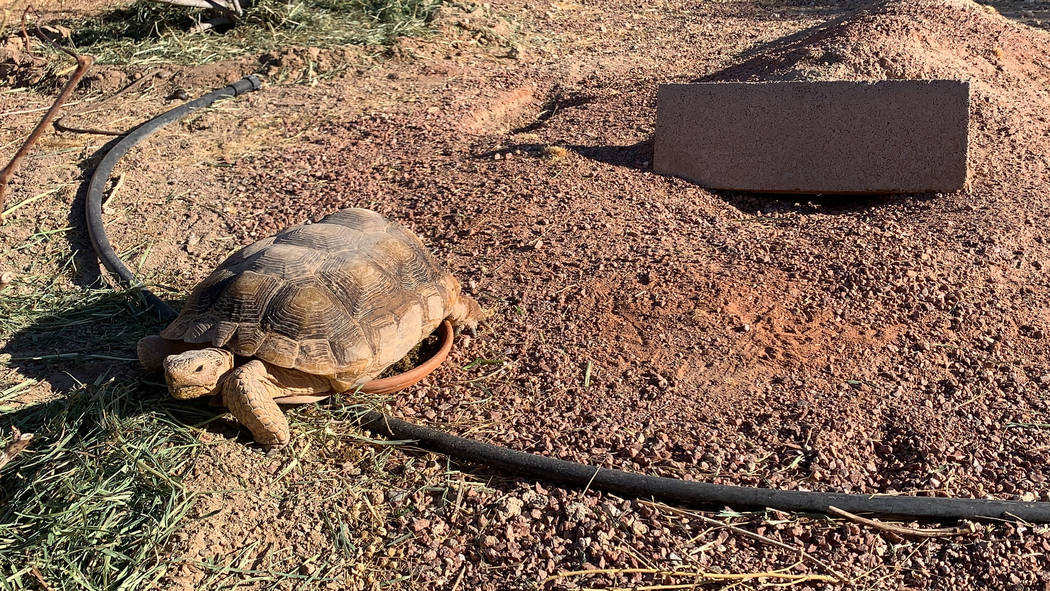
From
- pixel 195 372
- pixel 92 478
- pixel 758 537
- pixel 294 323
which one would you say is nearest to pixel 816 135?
pixel 758 537

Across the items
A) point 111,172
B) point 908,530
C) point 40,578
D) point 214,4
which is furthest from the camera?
point 214,4

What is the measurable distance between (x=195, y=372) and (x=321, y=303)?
0.53 metres

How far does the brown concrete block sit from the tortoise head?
131 inches

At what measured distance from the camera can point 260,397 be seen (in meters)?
3.18

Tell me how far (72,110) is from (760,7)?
8.12 metres

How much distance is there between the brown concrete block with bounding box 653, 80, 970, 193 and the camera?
16.9ft

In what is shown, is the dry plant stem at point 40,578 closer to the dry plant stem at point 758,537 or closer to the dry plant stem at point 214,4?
the dry plant stem at point 758,537

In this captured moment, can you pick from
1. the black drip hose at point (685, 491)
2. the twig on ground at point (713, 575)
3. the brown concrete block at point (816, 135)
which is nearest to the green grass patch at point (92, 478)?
the black drip hose at point (685, 491)

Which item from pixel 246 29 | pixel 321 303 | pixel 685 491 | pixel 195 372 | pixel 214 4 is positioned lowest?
pixel 685 491

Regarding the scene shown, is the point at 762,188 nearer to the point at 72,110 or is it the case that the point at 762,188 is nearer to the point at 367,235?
the point at 367,235

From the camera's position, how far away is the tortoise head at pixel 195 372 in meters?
3.11

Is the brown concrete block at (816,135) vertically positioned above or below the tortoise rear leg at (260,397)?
above

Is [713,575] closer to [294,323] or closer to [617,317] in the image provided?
[617,317]

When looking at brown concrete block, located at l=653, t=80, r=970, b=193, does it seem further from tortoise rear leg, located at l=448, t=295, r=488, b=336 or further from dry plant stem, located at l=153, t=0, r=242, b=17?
dry plant stem, located at l=153, t=0, r=242, b=17
